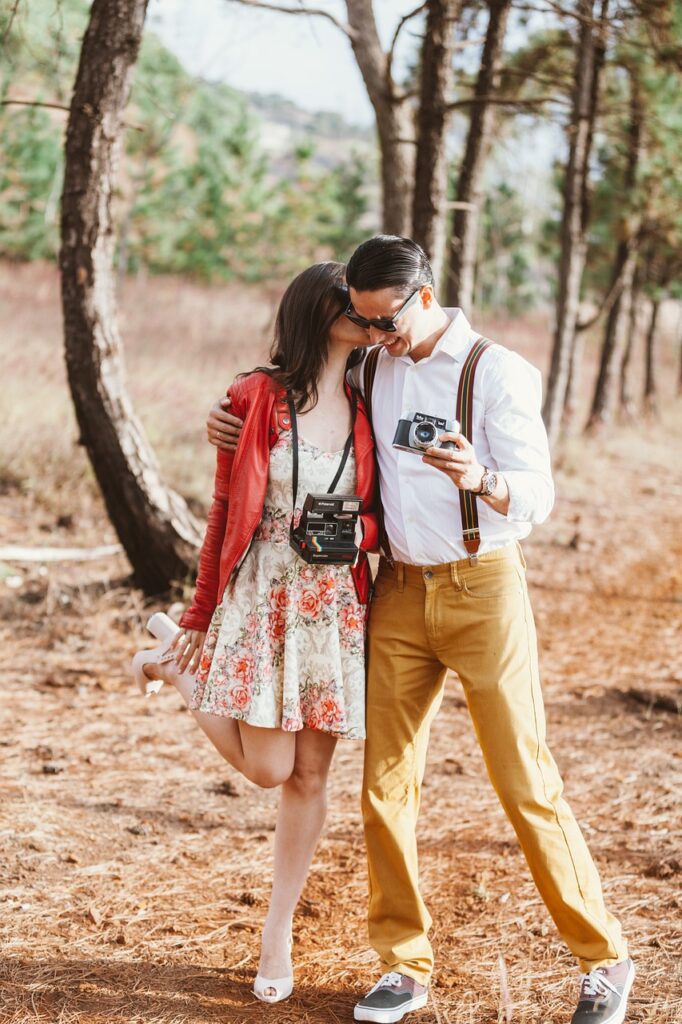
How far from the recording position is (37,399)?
1011 cm

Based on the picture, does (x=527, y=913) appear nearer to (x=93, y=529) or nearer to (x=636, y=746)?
(x=636, y=746)

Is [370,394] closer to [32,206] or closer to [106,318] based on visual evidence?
[106,318]

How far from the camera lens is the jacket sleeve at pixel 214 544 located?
3.01m

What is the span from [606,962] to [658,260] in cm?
2022

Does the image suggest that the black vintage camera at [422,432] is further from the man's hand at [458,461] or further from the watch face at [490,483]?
the watch face at [490,483]

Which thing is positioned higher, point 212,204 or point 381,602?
point 212,204

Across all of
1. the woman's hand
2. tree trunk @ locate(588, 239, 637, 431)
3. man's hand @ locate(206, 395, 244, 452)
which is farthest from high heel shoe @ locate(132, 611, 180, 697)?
tree trunk @ locate(588, 239, 637, 431)

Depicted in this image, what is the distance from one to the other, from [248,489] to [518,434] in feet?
2.53

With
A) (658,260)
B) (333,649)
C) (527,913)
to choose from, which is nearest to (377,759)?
(333,649)

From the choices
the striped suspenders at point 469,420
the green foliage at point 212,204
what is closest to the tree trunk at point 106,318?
the striped suspenders at point 469,420

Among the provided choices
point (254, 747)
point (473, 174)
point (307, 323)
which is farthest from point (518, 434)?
point (473, 174)

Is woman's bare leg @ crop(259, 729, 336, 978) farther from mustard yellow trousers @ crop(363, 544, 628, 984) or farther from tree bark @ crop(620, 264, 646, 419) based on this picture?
tree bark @ crop(620, 264, 646, 419)

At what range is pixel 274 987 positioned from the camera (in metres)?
3.03

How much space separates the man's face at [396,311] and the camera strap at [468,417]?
0.16 m
